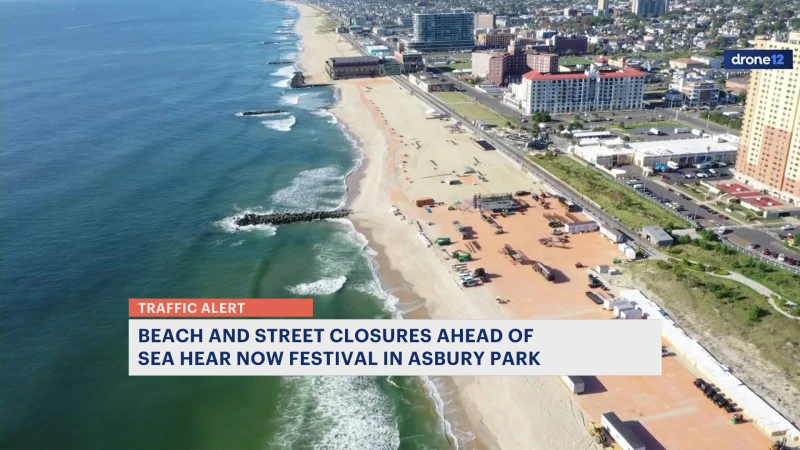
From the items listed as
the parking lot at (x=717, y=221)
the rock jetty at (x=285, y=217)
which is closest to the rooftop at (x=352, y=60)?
the rock jetty at (x=285, y=217)

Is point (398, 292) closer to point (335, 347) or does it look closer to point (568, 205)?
point (335, 347)

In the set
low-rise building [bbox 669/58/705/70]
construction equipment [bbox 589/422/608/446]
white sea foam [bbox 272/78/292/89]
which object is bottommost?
construction equipment [bbox 589/422/608/446]

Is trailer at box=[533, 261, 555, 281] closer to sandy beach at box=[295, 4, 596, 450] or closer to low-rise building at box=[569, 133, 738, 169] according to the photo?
sandy beach at box=[295, 4, 596, 450]

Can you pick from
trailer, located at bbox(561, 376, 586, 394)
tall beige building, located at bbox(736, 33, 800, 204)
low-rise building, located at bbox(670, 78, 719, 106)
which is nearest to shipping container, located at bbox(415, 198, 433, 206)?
trailer, located at bbox(561, 376, 586, 394)

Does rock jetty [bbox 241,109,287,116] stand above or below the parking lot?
above

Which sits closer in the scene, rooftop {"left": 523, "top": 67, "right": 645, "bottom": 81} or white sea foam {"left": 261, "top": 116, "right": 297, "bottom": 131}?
white sea foam {"left": 261, "top": 116, "right": 297, "bottom": 131}

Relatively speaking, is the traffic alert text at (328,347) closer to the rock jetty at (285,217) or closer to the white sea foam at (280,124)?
the rock jetty at (285,217)
